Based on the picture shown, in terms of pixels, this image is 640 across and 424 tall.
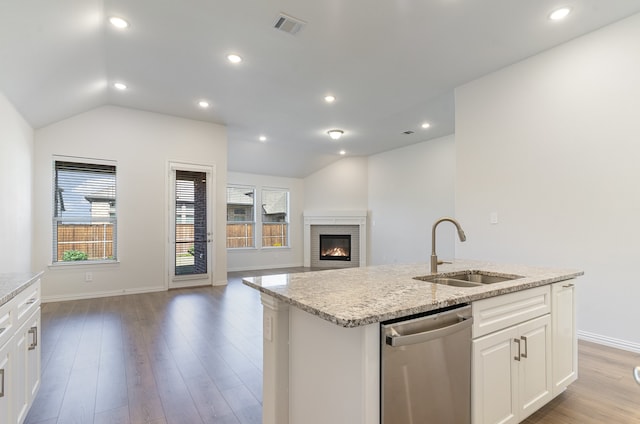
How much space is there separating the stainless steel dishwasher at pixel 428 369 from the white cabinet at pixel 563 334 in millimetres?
880

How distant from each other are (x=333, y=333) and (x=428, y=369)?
41 centimetres

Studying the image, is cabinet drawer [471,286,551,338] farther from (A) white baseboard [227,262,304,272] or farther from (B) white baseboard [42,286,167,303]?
(A) white baseboard [227,262,304,272]

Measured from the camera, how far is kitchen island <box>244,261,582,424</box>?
1154mm

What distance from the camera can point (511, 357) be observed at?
1688mm

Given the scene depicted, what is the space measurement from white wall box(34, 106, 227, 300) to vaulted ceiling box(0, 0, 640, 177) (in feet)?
0.96

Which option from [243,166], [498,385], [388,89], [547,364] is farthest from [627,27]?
[243,166]

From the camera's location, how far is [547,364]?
1.90m

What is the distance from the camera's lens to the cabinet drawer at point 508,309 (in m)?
1.55

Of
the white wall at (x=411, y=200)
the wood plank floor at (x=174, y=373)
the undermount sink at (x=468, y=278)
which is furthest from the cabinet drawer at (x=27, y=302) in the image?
the white wall at (x=411, y=200)

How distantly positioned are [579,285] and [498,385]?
2.27m

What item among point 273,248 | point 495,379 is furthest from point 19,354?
point 273,248

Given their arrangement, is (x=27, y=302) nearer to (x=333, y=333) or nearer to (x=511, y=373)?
(x=333, y=333)

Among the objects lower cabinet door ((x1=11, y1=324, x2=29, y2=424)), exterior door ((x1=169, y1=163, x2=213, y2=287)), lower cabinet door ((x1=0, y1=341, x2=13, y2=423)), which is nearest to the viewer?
lower cabinet door ((x1=0, y1=341, x2=13, y2=423))

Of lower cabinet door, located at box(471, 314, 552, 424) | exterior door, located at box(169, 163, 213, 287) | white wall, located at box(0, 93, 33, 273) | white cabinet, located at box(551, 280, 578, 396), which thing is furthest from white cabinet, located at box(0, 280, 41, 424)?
exterior door, located at box(169, 163, 213, 287)
